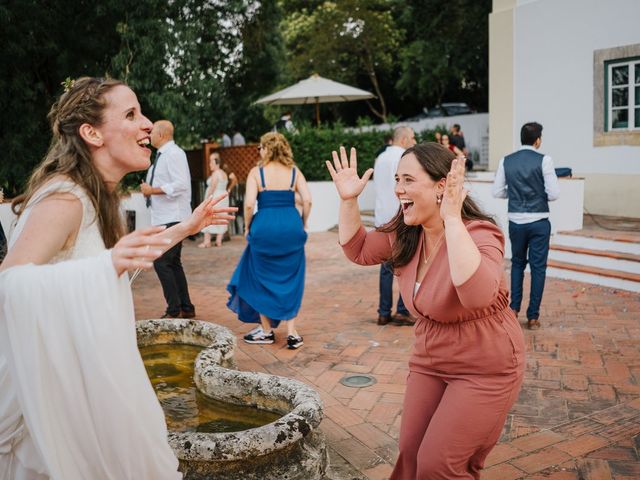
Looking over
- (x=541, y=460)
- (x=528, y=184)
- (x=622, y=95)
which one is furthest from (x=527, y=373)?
(x=622, y=95)

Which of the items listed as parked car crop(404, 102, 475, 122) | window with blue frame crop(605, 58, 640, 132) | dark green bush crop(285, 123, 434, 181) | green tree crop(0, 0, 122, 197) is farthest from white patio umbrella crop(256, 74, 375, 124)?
parked car crop(404, 102, 475, 122)

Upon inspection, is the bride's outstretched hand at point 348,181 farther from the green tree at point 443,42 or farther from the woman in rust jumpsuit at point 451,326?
the green tree at point 443,42

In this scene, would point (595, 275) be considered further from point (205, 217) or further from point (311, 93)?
point (311, 93)

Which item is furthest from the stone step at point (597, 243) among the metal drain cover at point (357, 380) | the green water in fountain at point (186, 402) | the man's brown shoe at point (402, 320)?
the green water in fountain at point (186, 402)

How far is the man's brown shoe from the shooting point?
673 centimetres

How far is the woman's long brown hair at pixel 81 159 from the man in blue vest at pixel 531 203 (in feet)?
16.3

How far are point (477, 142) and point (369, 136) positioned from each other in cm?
946

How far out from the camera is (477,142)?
Answer: 76.9 feet

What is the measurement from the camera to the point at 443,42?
2100 centimetres

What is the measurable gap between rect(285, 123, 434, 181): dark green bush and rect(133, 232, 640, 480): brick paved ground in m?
6.14

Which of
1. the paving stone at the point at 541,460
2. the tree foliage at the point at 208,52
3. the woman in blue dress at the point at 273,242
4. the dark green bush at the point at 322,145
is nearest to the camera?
the paving stone at the point at 541,460

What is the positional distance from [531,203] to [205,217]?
4.60 meters

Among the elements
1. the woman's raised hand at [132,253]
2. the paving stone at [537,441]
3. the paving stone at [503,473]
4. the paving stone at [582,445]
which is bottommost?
the paving stone at [582,445]

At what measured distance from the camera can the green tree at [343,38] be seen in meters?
23.7
